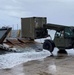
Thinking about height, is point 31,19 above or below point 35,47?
above

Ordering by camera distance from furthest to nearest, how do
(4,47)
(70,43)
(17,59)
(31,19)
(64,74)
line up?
1. (31,19)
2. (70,43)
3. (4,47)
4. (17,59)
5. (64,74)

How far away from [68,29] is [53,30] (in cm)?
174

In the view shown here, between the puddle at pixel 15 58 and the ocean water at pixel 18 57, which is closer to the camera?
the puddle at pixel 15 58

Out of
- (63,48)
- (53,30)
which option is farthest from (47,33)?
(63,48)

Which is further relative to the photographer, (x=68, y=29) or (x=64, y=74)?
(x=68, y=29)

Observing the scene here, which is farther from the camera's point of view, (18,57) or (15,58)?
(18,57)

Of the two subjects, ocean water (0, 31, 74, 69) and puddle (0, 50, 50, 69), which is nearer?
puddle (0, 50, 50, 69)

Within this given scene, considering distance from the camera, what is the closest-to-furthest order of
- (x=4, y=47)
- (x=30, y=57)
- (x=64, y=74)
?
(x=64, y=74) → (x=30, y=57) → (x=4, y=47)

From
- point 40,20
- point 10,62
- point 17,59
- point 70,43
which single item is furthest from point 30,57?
point 40,20

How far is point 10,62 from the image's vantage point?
15.5m

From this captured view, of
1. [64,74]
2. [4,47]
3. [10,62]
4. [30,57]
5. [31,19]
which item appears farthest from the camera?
[31,19]

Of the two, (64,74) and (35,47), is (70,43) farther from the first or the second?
(64,74)

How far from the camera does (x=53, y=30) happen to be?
22.9 meters

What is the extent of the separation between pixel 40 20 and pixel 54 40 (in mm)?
2656
